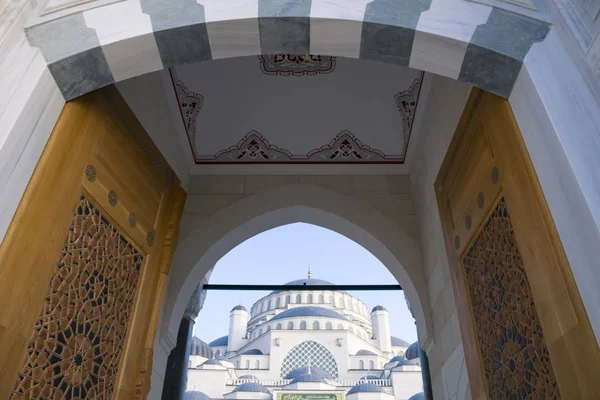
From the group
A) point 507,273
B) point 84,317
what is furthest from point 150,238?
point 507,273

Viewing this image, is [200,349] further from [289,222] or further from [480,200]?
[480,200]

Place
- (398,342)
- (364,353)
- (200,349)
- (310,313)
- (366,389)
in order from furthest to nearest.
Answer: (398,342), (310,313), (364,353), (200,349), (366,389)

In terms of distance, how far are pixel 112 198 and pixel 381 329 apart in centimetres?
3055

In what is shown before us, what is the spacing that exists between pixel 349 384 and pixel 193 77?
74.9ft

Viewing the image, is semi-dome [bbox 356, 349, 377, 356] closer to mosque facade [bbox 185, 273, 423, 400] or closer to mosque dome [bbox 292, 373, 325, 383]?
mosque facade [bbox 185, 273, 423, 400]

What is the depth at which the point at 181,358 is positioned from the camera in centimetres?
322

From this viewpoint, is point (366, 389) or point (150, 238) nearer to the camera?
point (150, 238)

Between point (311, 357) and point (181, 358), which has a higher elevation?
→ point (311, 357)

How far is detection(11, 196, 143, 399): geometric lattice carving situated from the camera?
4.26 feet

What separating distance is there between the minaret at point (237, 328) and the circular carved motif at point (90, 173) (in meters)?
30.7

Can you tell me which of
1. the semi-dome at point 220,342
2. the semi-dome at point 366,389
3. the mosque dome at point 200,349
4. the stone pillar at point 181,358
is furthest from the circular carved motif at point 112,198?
the semi-dome at point 220,342

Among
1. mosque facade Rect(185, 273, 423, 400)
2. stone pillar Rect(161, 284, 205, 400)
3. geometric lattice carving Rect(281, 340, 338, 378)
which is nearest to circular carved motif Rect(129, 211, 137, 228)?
stone pillar Rect(161, 284, 205, 400)

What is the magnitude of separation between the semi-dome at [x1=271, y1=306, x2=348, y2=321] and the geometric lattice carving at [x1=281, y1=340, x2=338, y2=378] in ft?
5.29

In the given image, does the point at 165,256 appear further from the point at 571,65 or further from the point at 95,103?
the point at 571,65
